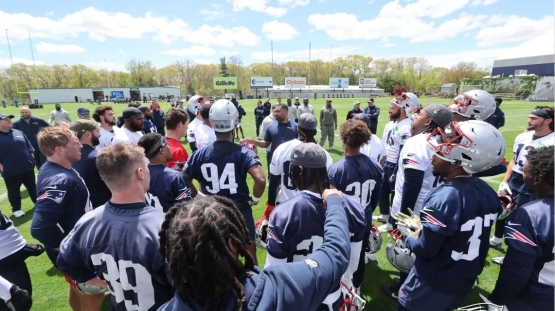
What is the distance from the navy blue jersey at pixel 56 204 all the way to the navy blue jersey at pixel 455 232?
131 inches

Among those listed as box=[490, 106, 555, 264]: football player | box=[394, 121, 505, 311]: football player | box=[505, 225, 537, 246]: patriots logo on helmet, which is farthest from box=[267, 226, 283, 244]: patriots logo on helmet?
box=[490, 106, 555, 264]: football player

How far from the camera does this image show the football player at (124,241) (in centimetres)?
191

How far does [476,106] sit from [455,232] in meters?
2.91

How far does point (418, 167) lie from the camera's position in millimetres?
3520

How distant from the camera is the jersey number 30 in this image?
374 cm

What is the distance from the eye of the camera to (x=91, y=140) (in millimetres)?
4410

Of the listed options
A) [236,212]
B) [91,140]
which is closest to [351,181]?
[236,212]

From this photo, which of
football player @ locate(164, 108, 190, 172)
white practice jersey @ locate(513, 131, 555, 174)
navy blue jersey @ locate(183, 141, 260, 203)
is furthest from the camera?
football player @ locate(164, 108, 190, 172)

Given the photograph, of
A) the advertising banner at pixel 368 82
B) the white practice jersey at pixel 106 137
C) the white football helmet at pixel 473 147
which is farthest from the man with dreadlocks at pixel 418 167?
the advertising banner at pixel 368 82

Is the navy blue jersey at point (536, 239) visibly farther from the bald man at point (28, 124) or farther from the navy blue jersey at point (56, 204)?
the bald man at point (28, 124)

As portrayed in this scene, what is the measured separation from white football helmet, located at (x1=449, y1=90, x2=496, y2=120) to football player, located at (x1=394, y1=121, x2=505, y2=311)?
229 cm

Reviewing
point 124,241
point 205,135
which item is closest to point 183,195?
point 124,241

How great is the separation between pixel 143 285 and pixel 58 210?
4.91ft

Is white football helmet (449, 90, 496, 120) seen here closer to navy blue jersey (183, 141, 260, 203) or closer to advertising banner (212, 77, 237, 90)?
navy blue jersey (183, 141, 260, 203)
